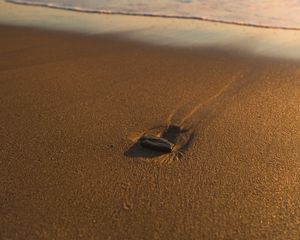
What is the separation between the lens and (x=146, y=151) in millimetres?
2494

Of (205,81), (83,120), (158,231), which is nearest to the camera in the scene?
(158,231)

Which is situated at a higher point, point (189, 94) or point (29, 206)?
point (189, 94)

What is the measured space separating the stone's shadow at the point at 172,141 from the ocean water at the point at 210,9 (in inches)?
141

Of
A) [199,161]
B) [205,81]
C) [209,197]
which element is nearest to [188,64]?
[205,81]

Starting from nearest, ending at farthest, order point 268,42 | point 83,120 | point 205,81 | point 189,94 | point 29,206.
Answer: point 29,206, point 83,120, point 189,94, point 205,81, point 268,42

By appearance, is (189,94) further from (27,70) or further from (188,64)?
(27,70)

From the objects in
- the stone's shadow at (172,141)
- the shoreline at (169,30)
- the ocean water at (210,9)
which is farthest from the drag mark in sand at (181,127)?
the ocean water at (210,9)

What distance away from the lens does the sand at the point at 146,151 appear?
1938 mm

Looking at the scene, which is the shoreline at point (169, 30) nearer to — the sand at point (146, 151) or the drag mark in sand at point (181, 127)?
the sand at point (146, 151)

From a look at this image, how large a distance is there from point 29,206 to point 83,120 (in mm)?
978

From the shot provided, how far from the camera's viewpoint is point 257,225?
192cm

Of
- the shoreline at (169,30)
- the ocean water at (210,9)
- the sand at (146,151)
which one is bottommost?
the sand at (146,151)

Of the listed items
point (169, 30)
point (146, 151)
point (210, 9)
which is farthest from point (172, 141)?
point (210, 9)

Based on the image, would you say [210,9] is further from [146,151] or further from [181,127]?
[146,151]
